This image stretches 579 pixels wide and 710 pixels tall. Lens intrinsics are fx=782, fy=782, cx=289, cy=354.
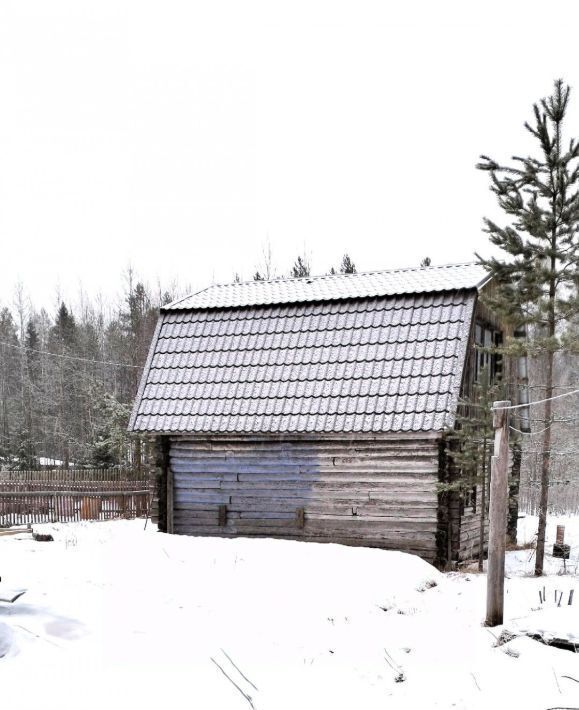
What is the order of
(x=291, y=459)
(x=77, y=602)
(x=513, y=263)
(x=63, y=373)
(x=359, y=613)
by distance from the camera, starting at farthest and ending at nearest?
(x=63, y=373), (x=291, y=459), (x=513, y=263), (x=359, y=613), (x=77, y=602)

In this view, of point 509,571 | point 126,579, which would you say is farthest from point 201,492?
point 509,571

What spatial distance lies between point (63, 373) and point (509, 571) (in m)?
42.2

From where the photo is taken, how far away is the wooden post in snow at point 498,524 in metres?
9.76

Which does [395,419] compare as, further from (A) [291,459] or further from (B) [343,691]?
(B) [343,691]

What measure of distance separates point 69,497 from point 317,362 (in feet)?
34.6

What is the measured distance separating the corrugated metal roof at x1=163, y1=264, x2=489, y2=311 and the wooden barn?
77 mm

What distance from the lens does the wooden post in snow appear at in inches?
384

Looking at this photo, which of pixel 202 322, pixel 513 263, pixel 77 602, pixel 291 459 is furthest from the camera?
pixel 202 322

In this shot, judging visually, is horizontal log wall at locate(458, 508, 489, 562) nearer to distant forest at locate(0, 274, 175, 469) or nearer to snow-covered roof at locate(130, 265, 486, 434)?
snow-covered roof at locate(130, 265, 486, 434)

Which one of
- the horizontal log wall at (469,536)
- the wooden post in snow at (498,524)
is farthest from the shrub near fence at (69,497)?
the wooden post in snow at (498,524)

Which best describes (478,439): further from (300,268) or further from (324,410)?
(300,268)

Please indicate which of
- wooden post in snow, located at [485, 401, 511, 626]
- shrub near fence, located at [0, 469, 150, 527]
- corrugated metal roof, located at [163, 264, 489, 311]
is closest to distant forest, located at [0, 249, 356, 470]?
shrub near fence, located at [0, 469, 150, 527]

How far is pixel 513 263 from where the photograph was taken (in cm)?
1465

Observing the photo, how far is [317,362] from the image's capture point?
1634 cm
